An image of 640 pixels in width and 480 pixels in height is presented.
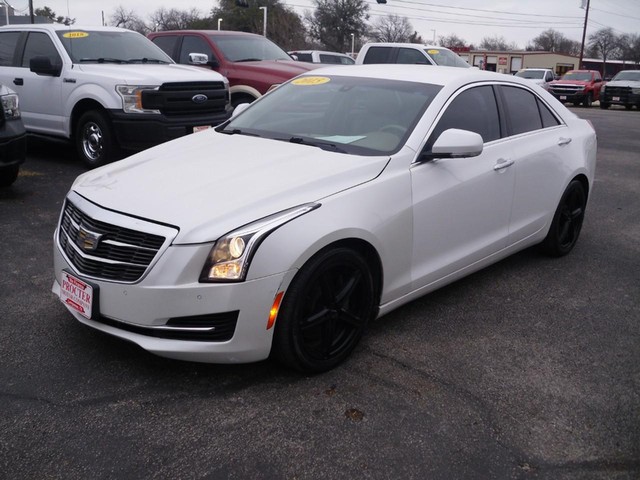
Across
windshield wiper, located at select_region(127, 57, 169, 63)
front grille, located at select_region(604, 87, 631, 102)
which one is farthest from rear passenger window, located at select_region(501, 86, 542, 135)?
front grille, located at select_region(604, 87, 631, 102)

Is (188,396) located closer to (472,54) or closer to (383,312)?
(383,312)

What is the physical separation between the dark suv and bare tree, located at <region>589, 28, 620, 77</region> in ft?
330

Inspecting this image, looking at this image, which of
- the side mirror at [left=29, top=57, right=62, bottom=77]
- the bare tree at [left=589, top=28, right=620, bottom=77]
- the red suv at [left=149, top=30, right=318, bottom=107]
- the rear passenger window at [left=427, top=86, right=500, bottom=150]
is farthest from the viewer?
the bare tree at [left=589, top=28, right=620, bottom=77]

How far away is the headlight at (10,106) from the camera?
6836 millimetres

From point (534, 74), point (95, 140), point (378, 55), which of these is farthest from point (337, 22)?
point (95, 140)

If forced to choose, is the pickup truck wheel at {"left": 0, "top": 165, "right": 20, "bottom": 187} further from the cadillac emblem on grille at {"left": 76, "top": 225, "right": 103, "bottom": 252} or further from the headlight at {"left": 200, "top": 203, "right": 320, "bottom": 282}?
the headlight at {"left": 200, "top": 203, "right": 320, "bottom": 282}

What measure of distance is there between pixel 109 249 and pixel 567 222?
3.89 m

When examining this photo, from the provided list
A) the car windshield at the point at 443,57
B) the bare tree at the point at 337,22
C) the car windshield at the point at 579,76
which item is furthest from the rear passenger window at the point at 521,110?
the bare tree at the point at 337,22

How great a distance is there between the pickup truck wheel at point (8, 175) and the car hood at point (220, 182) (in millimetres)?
3707

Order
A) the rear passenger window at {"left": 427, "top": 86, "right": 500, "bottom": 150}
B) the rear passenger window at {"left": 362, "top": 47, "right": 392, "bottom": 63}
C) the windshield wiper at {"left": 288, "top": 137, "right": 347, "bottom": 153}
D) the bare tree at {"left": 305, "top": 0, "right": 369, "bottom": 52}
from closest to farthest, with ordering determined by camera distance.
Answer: the windshield wiper at {"left": 288, "top": 137, "right": 347, "bottom": 153}, the rear passenger window at {"left": 427, "top": 86, "right": 500, "bottom": 150}, the rear passenger window at {"left": 362, "top": 47, "right": 392, "bottom": 63}, the bare tree at {"left": 305, "top": 0, "right": 369, "bottom": 52}

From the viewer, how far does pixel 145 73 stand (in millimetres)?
8602

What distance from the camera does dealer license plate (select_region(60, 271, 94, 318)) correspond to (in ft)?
11.1

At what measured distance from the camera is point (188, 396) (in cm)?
330

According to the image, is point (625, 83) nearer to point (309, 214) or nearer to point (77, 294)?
point (309, 214)
